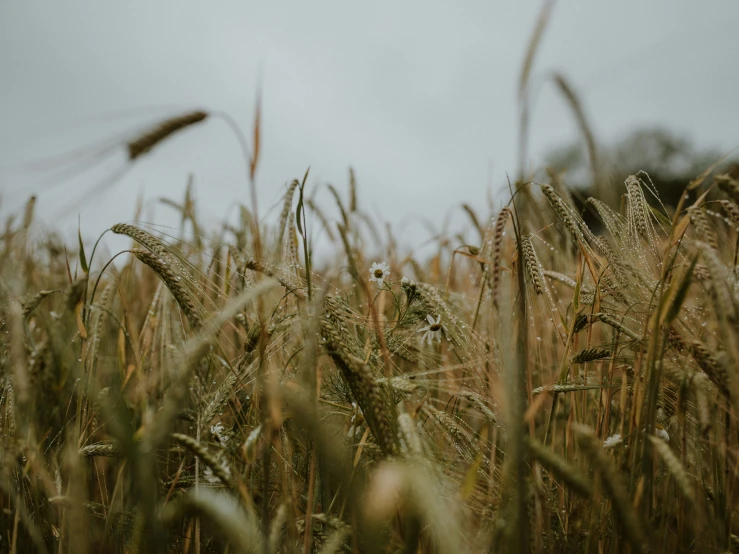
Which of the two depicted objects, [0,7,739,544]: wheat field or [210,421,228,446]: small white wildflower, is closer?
[0,7,739,544]: wheat field

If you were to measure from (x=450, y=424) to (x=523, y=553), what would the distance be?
364mm

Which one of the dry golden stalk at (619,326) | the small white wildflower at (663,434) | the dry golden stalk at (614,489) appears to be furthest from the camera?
the small white wildflower at (663,434)

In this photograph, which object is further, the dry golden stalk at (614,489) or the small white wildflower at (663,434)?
the small white wildflower at (663,434)

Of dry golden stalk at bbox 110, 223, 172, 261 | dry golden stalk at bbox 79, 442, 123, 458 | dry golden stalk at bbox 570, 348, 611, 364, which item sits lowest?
dry golden stalk at bbox 79, 442, 123, 458

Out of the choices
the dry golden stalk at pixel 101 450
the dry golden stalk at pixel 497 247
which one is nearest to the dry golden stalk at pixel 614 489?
the dry golden stalk at pixel 497 247

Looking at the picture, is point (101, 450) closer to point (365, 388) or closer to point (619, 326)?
point (365, 388)

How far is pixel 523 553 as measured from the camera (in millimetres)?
687

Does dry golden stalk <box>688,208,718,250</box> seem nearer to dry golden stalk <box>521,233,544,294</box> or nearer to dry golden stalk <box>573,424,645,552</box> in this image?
dry golden stalk <box>521,233,544,294</box>

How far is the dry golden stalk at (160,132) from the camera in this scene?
1.02 m

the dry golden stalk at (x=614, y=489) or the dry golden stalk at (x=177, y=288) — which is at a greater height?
the dry golden stalk at (x=177, y=288)

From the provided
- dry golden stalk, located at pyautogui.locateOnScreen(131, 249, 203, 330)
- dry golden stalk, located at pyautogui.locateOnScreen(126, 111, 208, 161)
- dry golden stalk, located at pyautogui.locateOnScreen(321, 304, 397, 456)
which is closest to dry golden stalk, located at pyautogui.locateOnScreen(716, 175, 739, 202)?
dry golden stalk, located at pyautogui.locateOnScreen(321, 304, 397, 456)

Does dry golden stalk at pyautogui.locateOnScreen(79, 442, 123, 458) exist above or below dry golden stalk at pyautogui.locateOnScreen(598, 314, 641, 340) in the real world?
below

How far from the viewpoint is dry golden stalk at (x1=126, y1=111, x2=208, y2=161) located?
102 cm

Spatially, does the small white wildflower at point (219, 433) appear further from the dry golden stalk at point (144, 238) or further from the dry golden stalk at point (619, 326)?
the dry golden stalk at point (619, 326)
